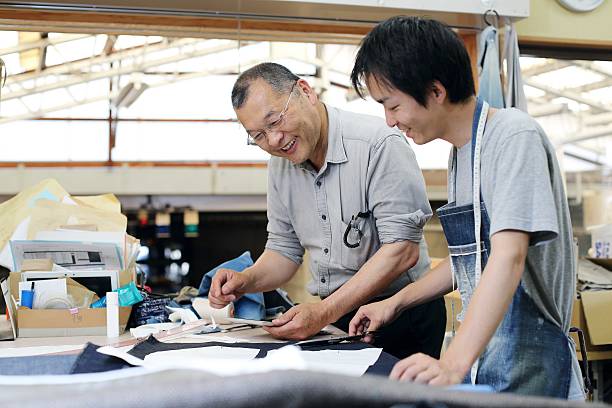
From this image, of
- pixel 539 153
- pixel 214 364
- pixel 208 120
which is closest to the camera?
pixel 214 364

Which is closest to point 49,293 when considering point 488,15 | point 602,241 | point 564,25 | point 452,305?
point 452,305

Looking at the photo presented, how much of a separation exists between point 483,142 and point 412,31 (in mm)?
241

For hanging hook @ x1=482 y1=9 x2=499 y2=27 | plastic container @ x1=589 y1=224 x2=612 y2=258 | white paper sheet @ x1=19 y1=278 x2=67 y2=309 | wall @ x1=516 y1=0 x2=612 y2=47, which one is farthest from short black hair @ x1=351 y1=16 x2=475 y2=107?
plastic container @ x1=589 y1=224 x2=612 y2=258

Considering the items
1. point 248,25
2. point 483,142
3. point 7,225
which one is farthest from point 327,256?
point 248,25

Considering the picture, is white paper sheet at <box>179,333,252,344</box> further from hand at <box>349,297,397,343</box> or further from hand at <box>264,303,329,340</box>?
hand at <box>349,297,397,343</box>

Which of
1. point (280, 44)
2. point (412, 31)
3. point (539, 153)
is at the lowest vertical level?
point (539, 153)

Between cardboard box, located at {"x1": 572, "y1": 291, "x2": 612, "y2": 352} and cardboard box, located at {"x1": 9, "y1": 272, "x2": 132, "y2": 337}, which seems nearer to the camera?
cardboard box, located at {"x1": 9, "y1": 272, "x2": 132, "y2": 337}

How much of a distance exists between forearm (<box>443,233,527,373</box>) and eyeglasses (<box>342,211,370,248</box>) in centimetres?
78

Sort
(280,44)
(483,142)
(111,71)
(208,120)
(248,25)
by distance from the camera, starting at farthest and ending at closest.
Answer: (208,120)
(111,71)
(280,44)
(248,25)
(483,142)

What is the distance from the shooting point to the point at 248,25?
356 cm

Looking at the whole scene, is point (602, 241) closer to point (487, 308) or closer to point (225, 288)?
point (225, 288)

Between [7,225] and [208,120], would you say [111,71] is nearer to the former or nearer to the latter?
[208,120]

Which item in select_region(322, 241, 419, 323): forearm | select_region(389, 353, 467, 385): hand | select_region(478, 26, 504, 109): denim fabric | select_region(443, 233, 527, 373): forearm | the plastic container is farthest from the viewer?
the plastic container

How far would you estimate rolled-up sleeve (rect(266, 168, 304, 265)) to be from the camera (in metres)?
2.27
